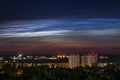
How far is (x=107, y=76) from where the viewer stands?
4556cm

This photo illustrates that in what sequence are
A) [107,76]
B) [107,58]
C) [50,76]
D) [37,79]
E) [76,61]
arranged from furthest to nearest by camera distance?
[107,58] < [76,61] < [50,76] < [107,76] < [37,79]

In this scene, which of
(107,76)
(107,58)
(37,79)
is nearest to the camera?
(37,79)

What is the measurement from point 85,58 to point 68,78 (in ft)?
178

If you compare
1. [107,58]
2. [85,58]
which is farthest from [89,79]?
[107,58]

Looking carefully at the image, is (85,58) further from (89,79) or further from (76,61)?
(89,79)

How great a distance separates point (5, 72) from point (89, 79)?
1068 cm

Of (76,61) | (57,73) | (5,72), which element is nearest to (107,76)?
(57,73)

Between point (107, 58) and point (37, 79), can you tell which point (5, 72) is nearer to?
point (37, 79)

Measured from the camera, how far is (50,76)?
4891cm

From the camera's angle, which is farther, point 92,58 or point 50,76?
point 92,58

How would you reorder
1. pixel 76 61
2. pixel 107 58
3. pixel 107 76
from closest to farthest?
pixel 107 76 < pixel 76 61 < pixel 107 58

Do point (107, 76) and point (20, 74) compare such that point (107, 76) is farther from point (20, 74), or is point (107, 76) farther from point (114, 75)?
point (20, 74)

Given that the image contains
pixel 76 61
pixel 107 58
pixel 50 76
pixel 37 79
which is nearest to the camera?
pixel 37 79

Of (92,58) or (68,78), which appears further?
(92,58)
